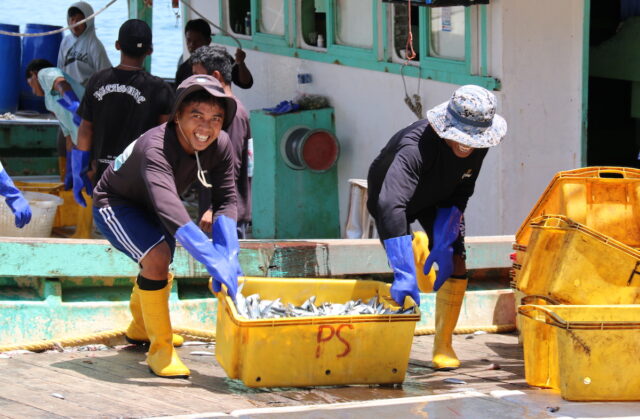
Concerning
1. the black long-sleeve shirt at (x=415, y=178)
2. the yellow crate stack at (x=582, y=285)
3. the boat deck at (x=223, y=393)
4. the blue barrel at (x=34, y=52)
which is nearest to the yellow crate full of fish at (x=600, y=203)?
the yellow crate stack at (x=582, y=285)

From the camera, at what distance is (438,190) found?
557 cm

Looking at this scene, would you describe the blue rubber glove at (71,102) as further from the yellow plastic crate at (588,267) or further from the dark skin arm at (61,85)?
the yellow plastic crate at (588,267)

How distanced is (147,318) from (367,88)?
4794 mm

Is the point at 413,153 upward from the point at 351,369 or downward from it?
upward

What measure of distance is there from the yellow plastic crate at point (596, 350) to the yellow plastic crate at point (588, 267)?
12.3 inches

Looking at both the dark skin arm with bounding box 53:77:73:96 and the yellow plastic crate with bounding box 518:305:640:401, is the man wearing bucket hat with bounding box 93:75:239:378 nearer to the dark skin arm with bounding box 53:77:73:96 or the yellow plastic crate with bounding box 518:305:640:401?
the yellow plastic crate with bounding box 518:305:640:401

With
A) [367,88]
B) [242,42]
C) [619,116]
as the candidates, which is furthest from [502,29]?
[242,42]

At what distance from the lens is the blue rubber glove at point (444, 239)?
5.73 m

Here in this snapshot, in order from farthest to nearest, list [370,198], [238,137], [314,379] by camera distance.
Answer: [238,137] → [370,198] → [314,379]

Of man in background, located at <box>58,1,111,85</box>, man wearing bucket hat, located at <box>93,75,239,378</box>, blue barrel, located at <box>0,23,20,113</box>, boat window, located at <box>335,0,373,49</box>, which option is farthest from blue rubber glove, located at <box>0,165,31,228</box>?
blue barrel, located at <box>0,23,20,113</box>

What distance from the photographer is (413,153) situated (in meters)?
5.36

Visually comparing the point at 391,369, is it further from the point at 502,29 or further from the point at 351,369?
the point at 502,29

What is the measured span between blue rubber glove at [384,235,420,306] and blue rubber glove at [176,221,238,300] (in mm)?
761

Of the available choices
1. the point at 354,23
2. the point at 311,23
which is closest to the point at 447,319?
the point at 354,23
